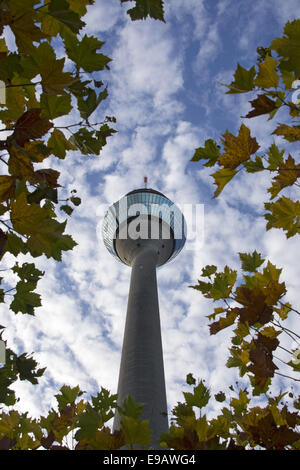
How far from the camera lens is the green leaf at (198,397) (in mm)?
2412

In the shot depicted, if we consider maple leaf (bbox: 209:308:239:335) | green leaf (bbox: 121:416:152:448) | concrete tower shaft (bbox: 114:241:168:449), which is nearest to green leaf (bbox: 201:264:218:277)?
maple leaf (bbox: 209:308:239:335)

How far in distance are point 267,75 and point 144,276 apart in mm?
15826

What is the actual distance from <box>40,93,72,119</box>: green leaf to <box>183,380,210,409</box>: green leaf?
2.09 meters

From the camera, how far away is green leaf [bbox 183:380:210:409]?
2412 millimetres

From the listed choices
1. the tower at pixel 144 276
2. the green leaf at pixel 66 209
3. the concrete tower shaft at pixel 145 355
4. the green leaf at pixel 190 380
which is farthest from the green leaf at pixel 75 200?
the concrete tower shaft at pixel 145 355

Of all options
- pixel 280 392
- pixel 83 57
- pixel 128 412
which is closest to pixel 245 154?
pixel 83 57

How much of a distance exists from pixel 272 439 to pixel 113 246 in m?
23.0

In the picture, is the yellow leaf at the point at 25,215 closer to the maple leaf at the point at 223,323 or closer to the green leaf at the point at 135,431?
the green leaf at the point at 135,431

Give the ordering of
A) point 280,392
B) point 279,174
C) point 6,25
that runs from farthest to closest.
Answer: point 280,392, point 279,174, point 6,25

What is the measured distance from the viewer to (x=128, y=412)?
4.34ft

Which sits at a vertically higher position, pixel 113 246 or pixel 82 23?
pixel 113 246

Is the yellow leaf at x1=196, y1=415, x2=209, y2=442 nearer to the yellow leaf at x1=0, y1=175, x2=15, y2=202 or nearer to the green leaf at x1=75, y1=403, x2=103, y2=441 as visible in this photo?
the green leaf at x1=75, y1=403, x2=103, y2=441
